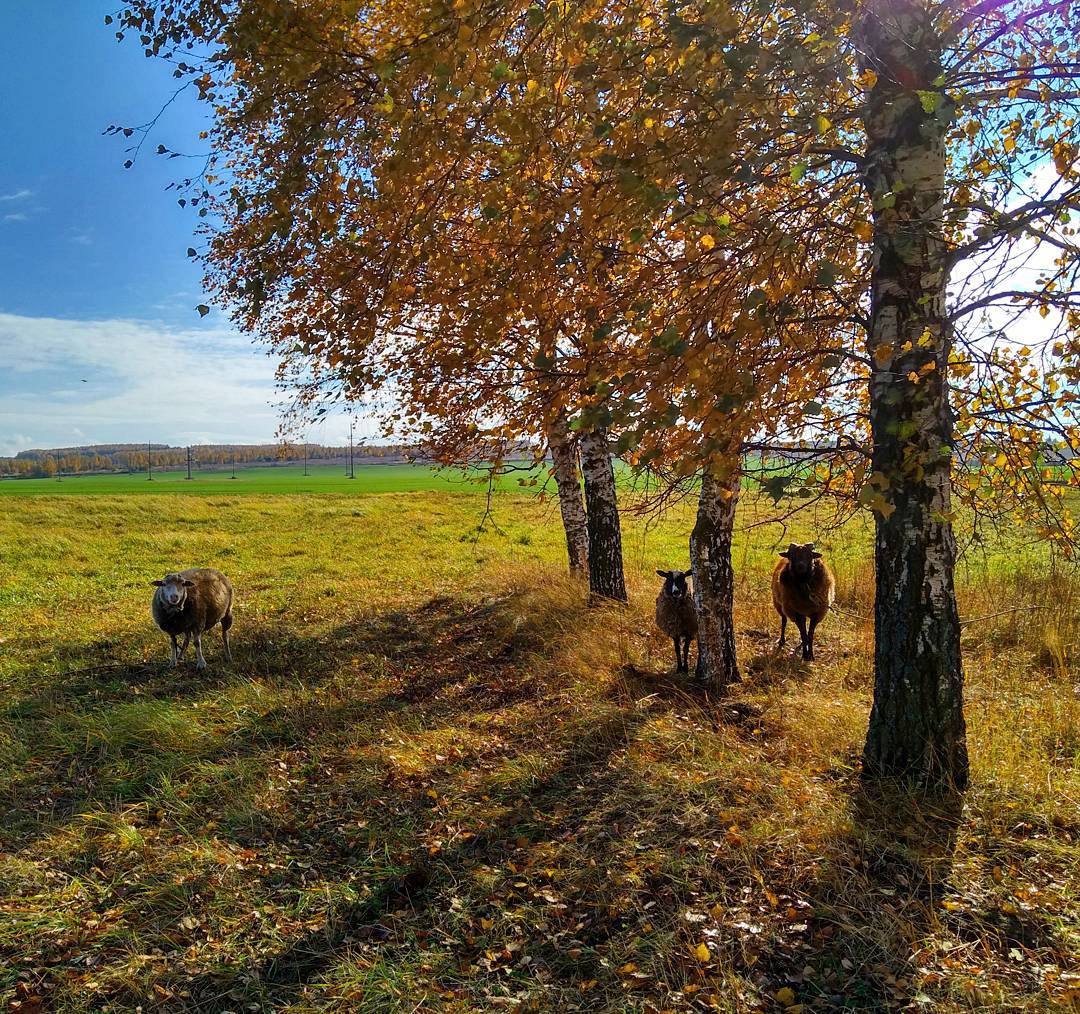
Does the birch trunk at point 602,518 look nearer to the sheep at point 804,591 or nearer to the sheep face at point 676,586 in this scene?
the sheep face at point 676,586

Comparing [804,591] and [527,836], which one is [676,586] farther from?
[527,836]

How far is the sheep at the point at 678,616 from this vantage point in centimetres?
927

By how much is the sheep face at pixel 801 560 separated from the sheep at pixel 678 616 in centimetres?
220

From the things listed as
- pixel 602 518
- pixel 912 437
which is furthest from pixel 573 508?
pixel 912 437

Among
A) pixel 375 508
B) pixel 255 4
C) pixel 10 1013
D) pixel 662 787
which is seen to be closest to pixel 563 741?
pixel 662 787

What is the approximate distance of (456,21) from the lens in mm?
4492

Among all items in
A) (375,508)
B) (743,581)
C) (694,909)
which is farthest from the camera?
(375,508)

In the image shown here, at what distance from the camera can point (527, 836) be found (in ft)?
17.0

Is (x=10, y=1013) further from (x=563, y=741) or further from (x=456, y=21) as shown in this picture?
(x=456, y=21)

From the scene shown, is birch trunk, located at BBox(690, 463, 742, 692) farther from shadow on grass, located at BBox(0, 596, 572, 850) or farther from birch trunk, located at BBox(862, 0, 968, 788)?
birch trunk, located at BBox(862, 0, 968, 788)

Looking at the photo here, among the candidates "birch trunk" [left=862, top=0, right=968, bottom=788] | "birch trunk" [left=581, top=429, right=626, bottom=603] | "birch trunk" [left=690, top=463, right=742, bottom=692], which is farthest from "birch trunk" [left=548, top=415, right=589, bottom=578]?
"birch trunk" [left=862, top=0, right=968, bottom=788]

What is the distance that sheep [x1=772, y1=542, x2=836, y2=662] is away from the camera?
33.6ft

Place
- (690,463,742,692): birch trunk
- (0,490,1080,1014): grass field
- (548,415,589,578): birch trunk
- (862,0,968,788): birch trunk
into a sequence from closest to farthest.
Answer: (0,490,1080,1014): grass field
(862,0,968,788): birch trunk
(690,463,742,692): birch trunk
(548,415,589,578): birch trunk

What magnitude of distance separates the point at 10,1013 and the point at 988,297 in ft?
25.0
